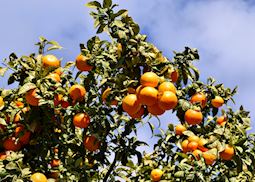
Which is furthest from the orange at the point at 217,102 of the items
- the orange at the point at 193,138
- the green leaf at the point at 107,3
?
the green leaf at the point at 107,3

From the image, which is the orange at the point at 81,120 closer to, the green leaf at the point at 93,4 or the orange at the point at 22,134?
the orange at the point at 22,134

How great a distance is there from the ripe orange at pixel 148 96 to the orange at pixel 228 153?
1.03 metres

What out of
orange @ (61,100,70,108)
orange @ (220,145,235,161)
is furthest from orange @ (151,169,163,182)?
orange @ (61,100,70,108)

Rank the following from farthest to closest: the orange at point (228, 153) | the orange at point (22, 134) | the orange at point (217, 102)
Answer: the orange at point (217, 102) < the orange at point (22, 134) < the orange at point (228, 153)

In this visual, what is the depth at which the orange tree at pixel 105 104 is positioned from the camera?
4.12 m

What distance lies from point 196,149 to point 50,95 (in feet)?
6.05

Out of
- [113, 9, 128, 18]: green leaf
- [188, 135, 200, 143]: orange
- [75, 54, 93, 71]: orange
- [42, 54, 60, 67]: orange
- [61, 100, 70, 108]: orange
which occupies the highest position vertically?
[113, 9, 128, 18]: green leaf

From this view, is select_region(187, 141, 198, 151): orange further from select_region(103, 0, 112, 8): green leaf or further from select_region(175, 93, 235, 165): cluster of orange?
select_region(103, 0, 112, 8): green leaf

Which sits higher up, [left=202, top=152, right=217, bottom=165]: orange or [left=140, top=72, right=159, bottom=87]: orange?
[left=140, top=72, right=159, bottom=87]: orange

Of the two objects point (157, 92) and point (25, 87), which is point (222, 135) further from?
point (25, 87)

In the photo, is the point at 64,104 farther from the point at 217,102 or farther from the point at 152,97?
the point at 217,102

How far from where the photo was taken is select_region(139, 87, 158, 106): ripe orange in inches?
152

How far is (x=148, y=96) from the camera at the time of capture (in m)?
3.85

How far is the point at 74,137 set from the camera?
5.43 metres
